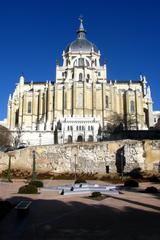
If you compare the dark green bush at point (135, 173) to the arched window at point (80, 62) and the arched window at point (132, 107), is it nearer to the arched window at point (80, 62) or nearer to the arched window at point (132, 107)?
the arched window at point (132, 107)

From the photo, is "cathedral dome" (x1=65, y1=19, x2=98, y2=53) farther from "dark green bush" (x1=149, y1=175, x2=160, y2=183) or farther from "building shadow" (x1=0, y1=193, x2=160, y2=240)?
"building shadow" (x1=0, y1=193, x2=160, y2=240)

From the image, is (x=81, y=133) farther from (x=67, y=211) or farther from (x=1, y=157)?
(x=67, y=211)

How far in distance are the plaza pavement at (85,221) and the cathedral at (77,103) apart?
56.1m

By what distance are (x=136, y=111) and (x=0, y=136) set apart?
125 ft

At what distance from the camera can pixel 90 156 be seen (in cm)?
4134

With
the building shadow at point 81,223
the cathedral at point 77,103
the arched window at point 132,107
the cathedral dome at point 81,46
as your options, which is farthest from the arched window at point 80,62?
the building shadow at point 81,223

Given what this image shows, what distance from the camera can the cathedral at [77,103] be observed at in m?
74.9

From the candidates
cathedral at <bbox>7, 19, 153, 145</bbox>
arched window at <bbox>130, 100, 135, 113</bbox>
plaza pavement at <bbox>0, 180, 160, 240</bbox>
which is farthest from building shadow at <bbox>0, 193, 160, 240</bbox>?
arched window at <bbox>130, 100, 135, 113</bbox>

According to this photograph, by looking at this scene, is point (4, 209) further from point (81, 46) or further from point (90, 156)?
point (81, 46)

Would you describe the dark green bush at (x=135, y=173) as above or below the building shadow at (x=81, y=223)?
above

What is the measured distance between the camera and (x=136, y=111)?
3529 inches

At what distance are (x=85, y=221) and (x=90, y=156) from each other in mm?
28723

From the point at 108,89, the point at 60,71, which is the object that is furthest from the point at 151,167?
the point at 60,71

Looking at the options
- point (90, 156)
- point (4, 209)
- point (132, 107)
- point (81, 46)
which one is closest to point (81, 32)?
point (81, 46)
